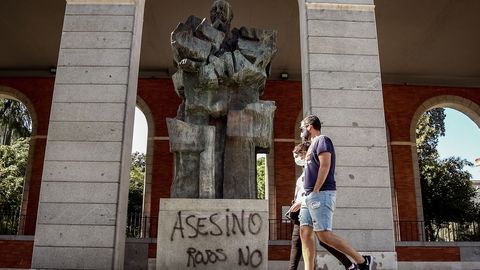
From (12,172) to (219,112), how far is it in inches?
920

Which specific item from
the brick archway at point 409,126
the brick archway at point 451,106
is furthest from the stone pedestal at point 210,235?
the brick archway at point 451,106

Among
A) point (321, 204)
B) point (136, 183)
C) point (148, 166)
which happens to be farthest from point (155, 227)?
point (136, 183)

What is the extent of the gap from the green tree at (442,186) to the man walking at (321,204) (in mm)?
17609

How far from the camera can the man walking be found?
3971mm

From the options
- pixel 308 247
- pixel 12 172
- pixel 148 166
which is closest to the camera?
pixel 308 247

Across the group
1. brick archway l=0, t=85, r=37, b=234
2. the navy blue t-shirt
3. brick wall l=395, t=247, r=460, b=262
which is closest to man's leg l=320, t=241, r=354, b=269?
the navy blue t-shirt

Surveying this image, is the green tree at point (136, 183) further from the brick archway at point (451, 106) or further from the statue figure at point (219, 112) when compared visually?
the statue figure at point (219, 112)

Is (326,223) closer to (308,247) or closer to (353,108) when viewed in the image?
(308,247)

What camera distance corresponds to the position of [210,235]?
4.73 metres

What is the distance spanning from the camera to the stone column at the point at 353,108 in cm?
769

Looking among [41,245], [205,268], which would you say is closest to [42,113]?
[41,245]

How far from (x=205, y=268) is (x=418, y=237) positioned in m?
13.6

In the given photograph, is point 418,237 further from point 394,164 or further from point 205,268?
point 205,268

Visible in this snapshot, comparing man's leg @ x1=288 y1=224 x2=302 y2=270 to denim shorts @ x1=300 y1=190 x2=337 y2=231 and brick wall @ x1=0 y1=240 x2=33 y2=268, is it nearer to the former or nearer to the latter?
denim shorts @ x1=300 y1=190 x2=337 y2=231
